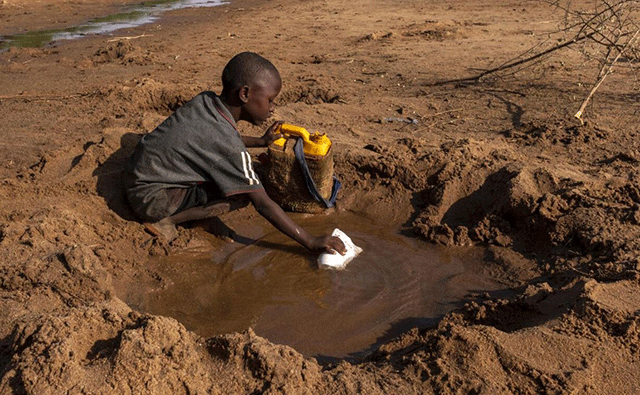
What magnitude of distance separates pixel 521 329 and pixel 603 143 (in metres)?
2.76

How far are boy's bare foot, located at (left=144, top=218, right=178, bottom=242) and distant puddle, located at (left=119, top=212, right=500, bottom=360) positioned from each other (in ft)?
0.61

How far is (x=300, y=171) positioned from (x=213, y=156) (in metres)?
0.73

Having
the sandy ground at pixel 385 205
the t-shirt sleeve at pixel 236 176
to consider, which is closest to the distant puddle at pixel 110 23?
the sandy ground at pixel 385 205

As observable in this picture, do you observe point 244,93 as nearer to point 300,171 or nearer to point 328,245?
point 300,171

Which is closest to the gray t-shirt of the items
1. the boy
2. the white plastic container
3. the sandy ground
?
the boy

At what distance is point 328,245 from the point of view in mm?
3463

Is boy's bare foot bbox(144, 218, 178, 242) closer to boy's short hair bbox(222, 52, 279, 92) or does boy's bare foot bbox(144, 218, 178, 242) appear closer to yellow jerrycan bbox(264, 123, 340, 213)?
yellow jerrycan bbox(264, 123, 340, 213)

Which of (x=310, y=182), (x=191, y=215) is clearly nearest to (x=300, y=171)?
(x=310, y=182)

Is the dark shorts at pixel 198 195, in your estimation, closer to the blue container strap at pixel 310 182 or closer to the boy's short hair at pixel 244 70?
the blue container strap at pixel 310 182

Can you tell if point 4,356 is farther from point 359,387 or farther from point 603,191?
point 603,191

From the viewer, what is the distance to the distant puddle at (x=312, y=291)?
9.93 feet

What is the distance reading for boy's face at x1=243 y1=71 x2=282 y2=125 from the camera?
11.1ft

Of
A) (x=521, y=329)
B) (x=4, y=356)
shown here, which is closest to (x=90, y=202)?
(x=4, y=356)

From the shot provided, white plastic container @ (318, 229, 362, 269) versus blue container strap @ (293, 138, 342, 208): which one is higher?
blue container strap @ (293, 138, 342, 208)
